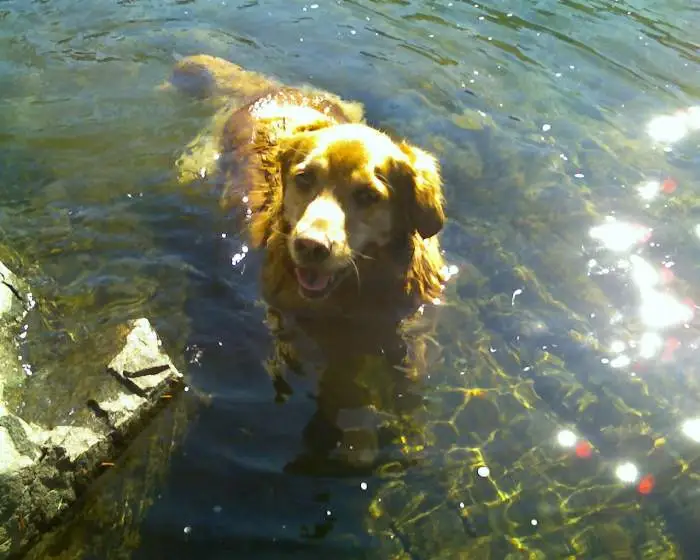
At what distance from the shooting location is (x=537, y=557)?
3916 millimetres

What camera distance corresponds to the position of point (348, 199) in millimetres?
4703

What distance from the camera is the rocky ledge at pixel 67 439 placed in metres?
3.57

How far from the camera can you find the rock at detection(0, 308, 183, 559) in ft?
11.7

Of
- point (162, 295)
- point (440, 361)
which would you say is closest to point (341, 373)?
point (440, 361)

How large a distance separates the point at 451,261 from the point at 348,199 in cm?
171

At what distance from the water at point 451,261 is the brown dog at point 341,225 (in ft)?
1.23

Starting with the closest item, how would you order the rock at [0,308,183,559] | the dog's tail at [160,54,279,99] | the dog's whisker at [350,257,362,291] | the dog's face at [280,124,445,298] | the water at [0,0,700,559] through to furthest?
the rock at [0,308,183,559]
the water at [0,0,700,559]
the dog's face at [280,124,445,298]
the dog's whisker at [350,257,362,291]
the dog's tail at [160,54,279,99]

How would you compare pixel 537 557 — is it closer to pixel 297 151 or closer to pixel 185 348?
pixel 185 348

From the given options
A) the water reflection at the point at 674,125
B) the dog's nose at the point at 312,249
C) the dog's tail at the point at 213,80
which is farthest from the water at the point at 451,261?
the dog's nose at the point at 312,249

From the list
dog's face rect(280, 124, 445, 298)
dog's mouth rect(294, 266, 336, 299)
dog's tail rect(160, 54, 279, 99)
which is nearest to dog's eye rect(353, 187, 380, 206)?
dog's face rect(280, 124, 445, 298)

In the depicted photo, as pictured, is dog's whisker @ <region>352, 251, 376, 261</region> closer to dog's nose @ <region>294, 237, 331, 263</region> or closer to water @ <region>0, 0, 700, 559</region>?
dog's nose @ <region>294, 237, 331, 263</region>

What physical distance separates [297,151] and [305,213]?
26.8 inches

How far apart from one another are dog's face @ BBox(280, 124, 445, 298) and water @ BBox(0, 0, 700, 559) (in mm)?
884

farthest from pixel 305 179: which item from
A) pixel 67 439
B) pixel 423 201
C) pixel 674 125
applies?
pixel 674 125
